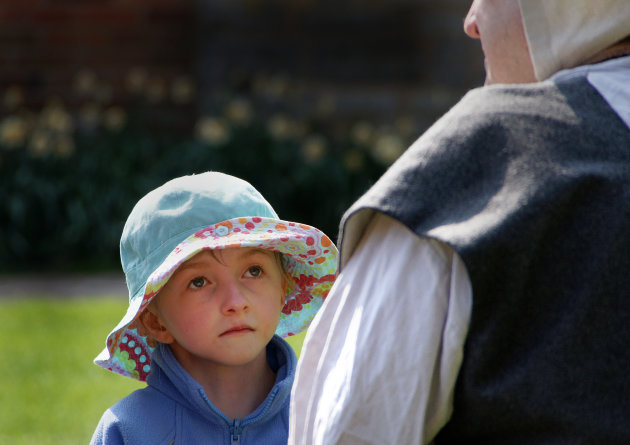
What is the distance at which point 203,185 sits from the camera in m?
2.21

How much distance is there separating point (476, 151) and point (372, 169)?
649 centimetres

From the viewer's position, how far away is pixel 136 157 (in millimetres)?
7688

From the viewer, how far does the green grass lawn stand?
4.03m

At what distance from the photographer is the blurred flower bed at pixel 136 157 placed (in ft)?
23.9

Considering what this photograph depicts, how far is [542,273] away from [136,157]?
659cm

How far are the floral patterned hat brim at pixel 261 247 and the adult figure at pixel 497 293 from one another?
2.33 ft

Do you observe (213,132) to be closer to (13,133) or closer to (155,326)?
(13,133)

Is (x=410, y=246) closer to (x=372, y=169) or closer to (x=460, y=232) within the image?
(x=460, y=232)

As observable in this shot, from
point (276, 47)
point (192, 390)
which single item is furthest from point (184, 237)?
point (276, 47)

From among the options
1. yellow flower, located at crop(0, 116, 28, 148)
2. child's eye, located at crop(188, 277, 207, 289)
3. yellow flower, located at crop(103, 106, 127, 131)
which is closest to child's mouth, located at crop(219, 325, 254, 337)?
child's eye, located at crop(188, 277, 207, 289)

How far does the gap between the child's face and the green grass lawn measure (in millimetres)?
1910

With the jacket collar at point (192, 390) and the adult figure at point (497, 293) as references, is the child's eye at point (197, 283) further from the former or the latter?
the adult figure at point (497, 293)

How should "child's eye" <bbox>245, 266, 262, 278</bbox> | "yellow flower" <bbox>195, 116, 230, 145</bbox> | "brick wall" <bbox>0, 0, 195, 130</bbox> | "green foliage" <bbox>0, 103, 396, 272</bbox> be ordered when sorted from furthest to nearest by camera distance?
"brick wall" <bbox>0, 0, 195, 130</bbox> < "yellow flower" <bbox>195, 116, 230, 145</bbox> < "green foliage" <bbox>0, 103, 396, 272</bbox> < "child's eye" <bbox>245, 266, 262, 278</bbox>

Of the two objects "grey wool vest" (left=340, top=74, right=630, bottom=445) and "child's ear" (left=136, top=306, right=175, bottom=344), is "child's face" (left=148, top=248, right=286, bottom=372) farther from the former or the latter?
"grey wool vest" (left=340, top=74, right=630, bottom=445)
